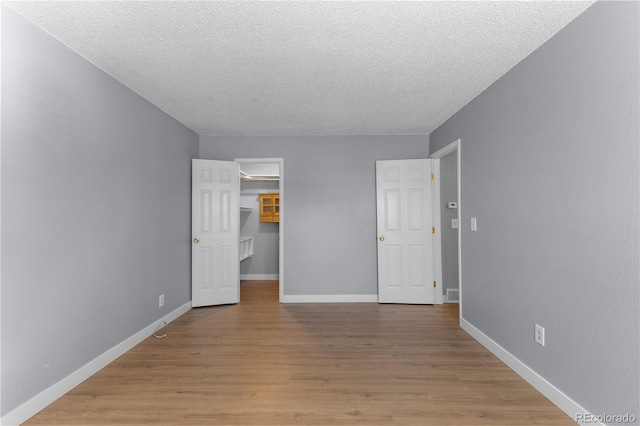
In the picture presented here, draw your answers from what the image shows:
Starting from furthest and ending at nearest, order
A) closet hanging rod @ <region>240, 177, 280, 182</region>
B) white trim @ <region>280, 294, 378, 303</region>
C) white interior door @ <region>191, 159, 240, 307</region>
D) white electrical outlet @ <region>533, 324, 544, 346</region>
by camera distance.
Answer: closet hanging rod @ <region>240, 177, 280, 182</region> → white trim @ <region>280, 294, 378, 303</region> → white interior door @ <region>191, 159, 240, 307</region> → white electrical outlet @ <region>533, 324, 544, 346</region>

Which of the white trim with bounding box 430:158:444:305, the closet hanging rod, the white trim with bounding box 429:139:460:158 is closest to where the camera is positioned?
the white trim with bounding box 429:139:460:158

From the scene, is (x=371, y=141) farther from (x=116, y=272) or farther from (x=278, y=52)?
(x=116, y=272)

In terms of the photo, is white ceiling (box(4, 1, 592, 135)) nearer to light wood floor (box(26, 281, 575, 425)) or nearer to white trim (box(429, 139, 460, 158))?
white trim (box(429, 139, 460, 158))

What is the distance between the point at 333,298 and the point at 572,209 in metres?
3.10

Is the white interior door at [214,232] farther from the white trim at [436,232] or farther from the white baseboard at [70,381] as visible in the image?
the white trim at [436,232]

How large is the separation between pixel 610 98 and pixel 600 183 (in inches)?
18.1

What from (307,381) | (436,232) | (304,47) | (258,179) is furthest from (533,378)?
(258,179)

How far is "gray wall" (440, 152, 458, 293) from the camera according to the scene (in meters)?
4.34

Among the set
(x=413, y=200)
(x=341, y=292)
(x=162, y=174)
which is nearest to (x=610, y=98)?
(x=413, y=200)

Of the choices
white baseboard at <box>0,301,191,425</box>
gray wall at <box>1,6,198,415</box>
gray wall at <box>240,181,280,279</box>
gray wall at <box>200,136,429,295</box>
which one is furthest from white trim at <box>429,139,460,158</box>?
white baseboard at <box>0,301,191,425</box>

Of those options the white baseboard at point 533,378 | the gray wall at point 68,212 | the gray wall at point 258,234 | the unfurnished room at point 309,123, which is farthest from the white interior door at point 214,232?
the white baseboard at point 533,378

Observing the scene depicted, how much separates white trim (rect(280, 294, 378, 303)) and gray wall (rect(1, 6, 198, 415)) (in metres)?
1.78

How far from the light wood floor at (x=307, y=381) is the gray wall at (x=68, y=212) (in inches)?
15.1

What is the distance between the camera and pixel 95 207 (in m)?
2.38
